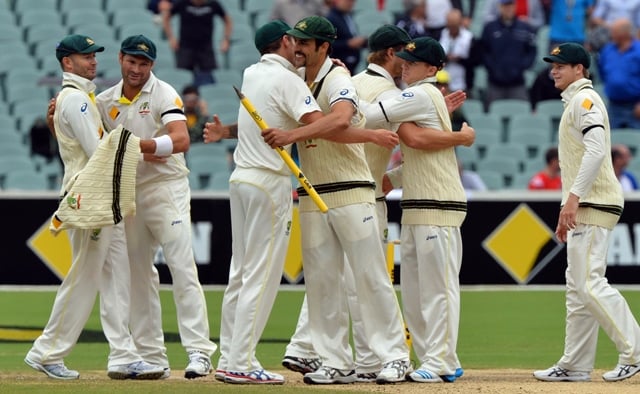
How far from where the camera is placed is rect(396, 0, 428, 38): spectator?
1902cm

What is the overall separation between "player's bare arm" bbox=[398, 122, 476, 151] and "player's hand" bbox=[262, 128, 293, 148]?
38.1 inches

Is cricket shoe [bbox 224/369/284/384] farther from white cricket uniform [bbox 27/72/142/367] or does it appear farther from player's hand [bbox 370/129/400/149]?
player's hand [bbox 370/129/400/149]

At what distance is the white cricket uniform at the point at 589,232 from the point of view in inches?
344

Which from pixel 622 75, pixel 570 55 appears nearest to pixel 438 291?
pixel 570 55

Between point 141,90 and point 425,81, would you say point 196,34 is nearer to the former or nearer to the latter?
point 141,90

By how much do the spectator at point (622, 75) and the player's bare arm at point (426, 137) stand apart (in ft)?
34.7

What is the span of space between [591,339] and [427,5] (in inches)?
444

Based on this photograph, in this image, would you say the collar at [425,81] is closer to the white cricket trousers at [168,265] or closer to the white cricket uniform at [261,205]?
the white cricket uniform at [261,205]

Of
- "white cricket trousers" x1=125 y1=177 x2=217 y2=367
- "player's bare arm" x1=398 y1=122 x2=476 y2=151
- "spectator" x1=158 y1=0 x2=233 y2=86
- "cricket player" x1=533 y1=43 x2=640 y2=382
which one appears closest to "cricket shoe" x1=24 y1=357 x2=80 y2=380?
"white cricket trousers" x1=125 y1=177 x2=217 y2=367

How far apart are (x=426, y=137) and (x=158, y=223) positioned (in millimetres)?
1823

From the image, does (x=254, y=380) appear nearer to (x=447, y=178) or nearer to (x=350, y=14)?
(x=447, y=178)

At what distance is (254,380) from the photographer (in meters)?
8.18

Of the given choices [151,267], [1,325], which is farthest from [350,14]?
[151,267]

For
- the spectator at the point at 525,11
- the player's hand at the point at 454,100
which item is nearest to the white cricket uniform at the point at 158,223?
the player's hand at the point at 454,100
